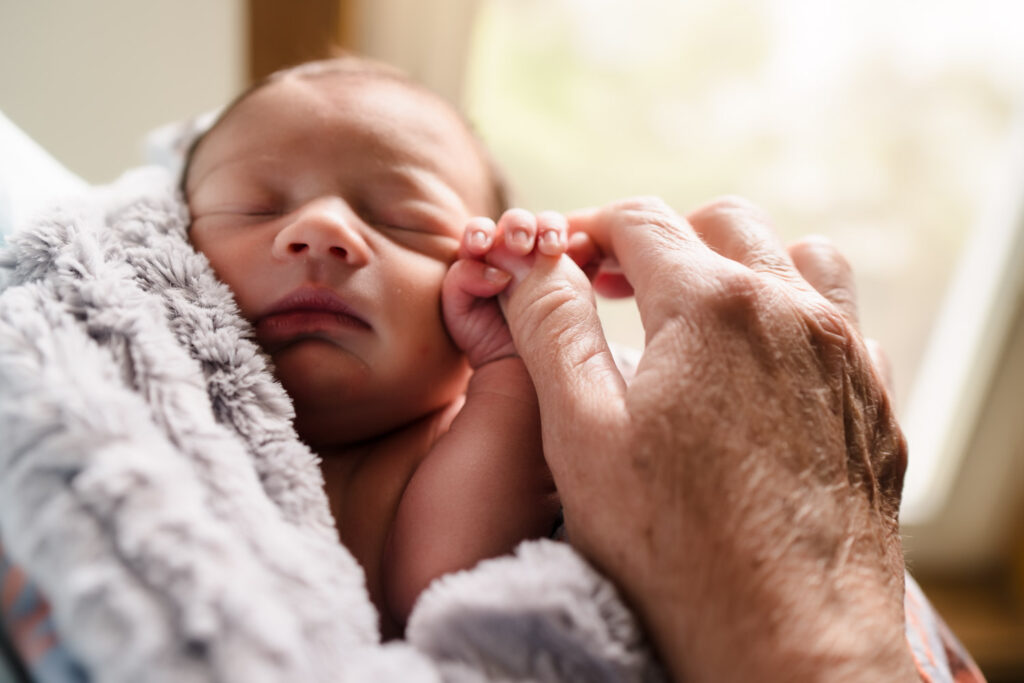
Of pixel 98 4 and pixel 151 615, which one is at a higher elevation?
pixel 98 4

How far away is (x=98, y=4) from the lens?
1229 mm

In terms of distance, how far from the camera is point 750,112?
157 centimetres

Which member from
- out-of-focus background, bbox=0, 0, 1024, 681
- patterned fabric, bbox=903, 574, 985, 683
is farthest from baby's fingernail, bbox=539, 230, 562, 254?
out-of-focus background, bbox=0, 0, 1024, 681

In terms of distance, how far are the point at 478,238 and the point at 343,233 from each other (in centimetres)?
14

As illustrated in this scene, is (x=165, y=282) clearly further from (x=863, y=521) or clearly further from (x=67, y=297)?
(x=863, y=521)

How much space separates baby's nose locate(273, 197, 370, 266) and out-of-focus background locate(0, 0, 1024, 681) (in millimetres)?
741

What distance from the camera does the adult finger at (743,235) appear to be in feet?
2.40

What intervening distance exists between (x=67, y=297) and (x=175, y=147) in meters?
0.57

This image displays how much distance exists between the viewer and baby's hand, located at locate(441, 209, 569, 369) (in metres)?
0.75

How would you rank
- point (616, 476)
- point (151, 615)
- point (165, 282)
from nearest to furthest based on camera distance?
1. point (151, 615)
2. point (616, 476)
3. point (165, 282)

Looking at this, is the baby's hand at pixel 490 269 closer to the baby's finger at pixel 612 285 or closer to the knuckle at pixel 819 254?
the baby's finger at pixel 612 285

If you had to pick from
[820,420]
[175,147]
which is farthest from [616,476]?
[175,147]

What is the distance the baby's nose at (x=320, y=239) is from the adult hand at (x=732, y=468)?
7.6 inches

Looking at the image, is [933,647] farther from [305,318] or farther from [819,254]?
[305,318]
